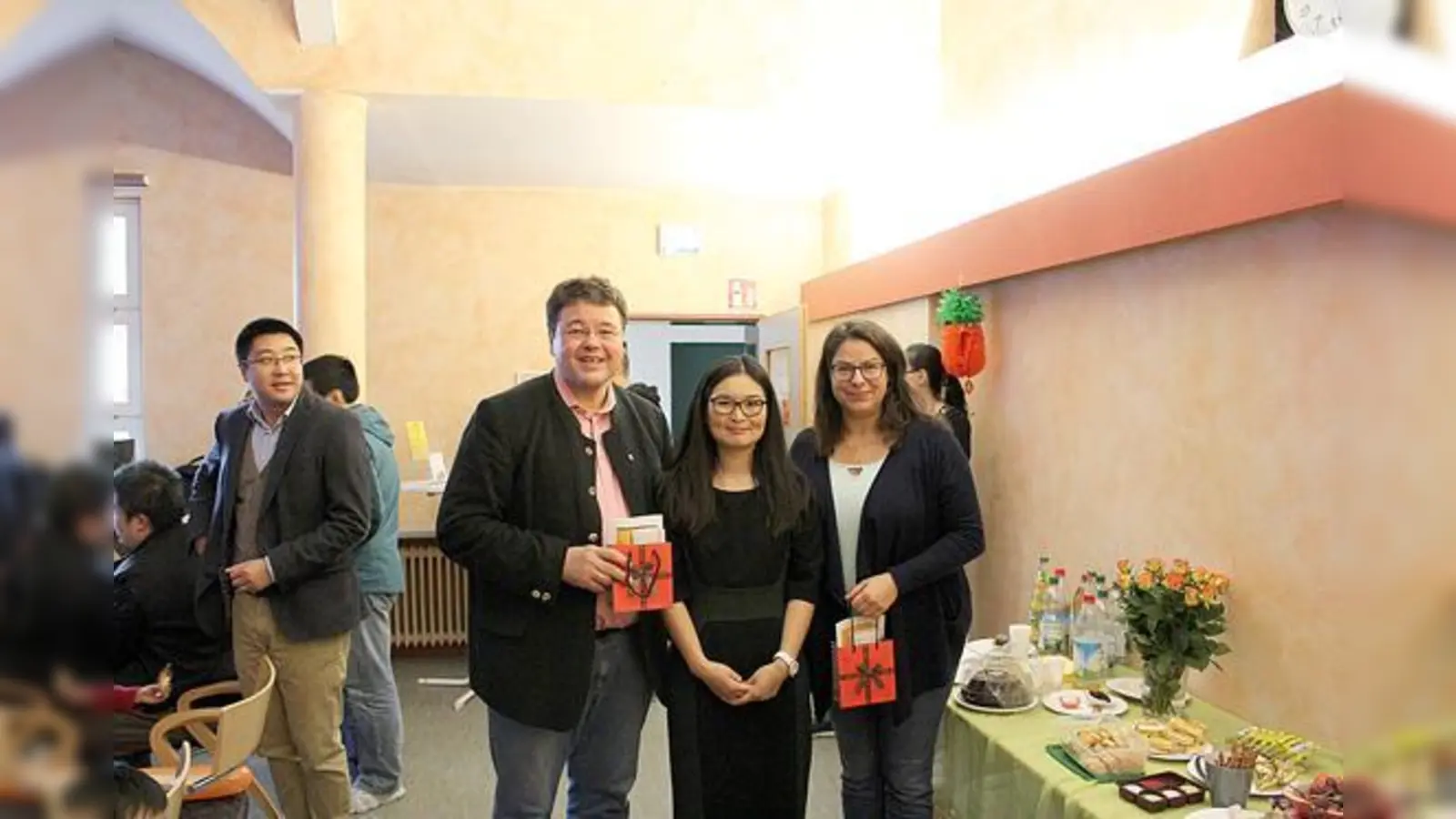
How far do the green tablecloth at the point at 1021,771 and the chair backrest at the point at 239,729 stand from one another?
5.38ft

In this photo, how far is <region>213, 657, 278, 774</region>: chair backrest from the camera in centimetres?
210

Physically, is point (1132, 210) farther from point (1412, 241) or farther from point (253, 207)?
point (253, 207)

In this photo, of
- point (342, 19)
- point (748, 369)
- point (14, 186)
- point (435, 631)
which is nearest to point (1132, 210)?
point (748, 369)

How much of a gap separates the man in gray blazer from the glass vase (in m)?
1.93

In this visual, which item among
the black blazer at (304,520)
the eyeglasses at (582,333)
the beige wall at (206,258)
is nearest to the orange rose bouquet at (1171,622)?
the eyeglasses at (582,333)

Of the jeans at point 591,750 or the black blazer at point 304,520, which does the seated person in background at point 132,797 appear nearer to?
the jeans at point 591,750

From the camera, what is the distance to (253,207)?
5340 mm

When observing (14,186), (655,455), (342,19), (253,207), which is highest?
(342,19)

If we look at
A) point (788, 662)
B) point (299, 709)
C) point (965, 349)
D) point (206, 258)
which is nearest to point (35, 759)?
point (788, 662)

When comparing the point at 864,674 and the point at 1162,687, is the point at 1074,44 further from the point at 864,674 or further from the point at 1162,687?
the point at 864,674

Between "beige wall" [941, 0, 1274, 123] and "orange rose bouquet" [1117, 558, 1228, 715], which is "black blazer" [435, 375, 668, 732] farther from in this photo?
"beige wall" [941, 0, 1274, 123]

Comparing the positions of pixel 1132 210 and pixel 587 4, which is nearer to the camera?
pixel 1132 210

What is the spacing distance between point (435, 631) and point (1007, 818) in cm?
389

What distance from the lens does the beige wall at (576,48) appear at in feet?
13.4
